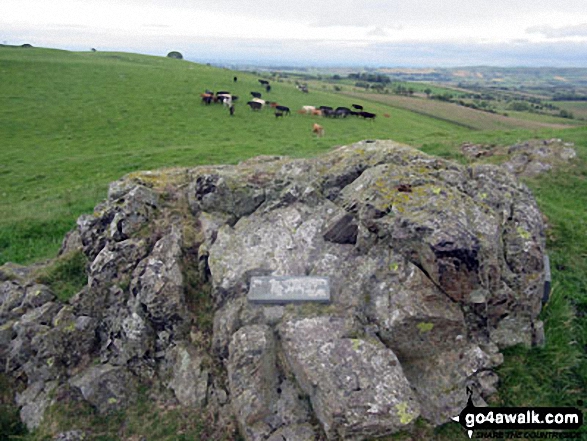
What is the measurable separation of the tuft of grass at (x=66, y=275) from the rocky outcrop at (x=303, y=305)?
0.41 meters

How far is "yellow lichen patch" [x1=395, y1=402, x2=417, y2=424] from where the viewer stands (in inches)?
287

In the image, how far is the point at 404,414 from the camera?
289 inches

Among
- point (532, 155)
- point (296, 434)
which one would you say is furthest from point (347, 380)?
point (532, 155)

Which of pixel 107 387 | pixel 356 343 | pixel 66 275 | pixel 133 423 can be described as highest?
pixel 356 343

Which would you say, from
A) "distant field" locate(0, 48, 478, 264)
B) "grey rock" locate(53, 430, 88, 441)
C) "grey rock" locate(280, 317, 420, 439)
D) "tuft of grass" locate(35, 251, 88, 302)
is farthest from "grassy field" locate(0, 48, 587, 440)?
"grey rock" locate(53, 430, 88, 441)

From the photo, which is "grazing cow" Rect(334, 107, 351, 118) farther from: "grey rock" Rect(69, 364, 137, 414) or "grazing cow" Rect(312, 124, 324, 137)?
"grey rock" Rect(69, 364, 137, 414)

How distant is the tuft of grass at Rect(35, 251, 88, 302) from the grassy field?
182 inches

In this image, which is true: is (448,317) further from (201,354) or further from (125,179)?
(125,179)

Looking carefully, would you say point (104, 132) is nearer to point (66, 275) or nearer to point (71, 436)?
Result: point (66, 275)

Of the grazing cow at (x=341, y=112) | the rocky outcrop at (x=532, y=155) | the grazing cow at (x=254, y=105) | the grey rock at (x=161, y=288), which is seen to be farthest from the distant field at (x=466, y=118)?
the grey rock at (x=161, y=288)

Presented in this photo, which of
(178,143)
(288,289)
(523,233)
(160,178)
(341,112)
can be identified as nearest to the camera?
(288,289)

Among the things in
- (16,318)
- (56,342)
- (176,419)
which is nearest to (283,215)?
(176,419)

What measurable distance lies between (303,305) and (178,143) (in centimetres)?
3020

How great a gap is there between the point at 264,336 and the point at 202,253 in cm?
323
